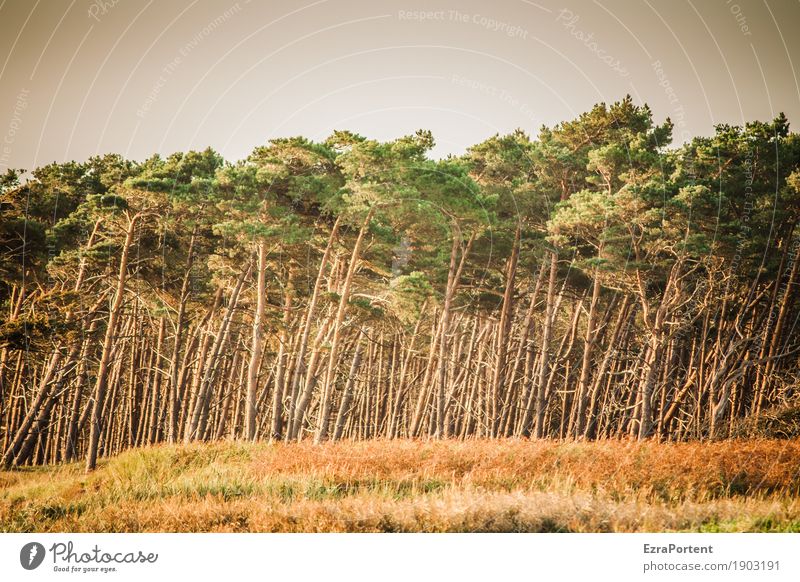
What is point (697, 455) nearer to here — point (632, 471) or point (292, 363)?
point (632, 471)

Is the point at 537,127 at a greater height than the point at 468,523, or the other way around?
the point at 537,127

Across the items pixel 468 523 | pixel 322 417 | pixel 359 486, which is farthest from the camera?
pixel 322 417

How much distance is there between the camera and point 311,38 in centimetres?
1236

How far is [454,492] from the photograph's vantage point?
9422mm

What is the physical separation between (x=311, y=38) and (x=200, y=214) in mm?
9974

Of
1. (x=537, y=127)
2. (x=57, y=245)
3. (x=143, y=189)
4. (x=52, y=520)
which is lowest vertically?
(x=52, y=520)

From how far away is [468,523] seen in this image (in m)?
8.07

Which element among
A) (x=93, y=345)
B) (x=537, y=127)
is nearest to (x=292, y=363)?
(x=93, y=345)

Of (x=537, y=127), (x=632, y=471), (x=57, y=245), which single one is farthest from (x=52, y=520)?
(x=537, y=127)

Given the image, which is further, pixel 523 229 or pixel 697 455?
pixel 523 229

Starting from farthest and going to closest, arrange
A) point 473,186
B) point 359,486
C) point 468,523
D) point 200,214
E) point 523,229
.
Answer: point 523,229 → point 200,214 → point 473,186 → point 359,486 → point 468,523

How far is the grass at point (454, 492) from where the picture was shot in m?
8.15

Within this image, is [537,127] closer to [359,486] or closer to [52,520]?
[359,486]

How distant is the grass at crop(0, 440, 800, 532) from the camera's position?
8.15m
